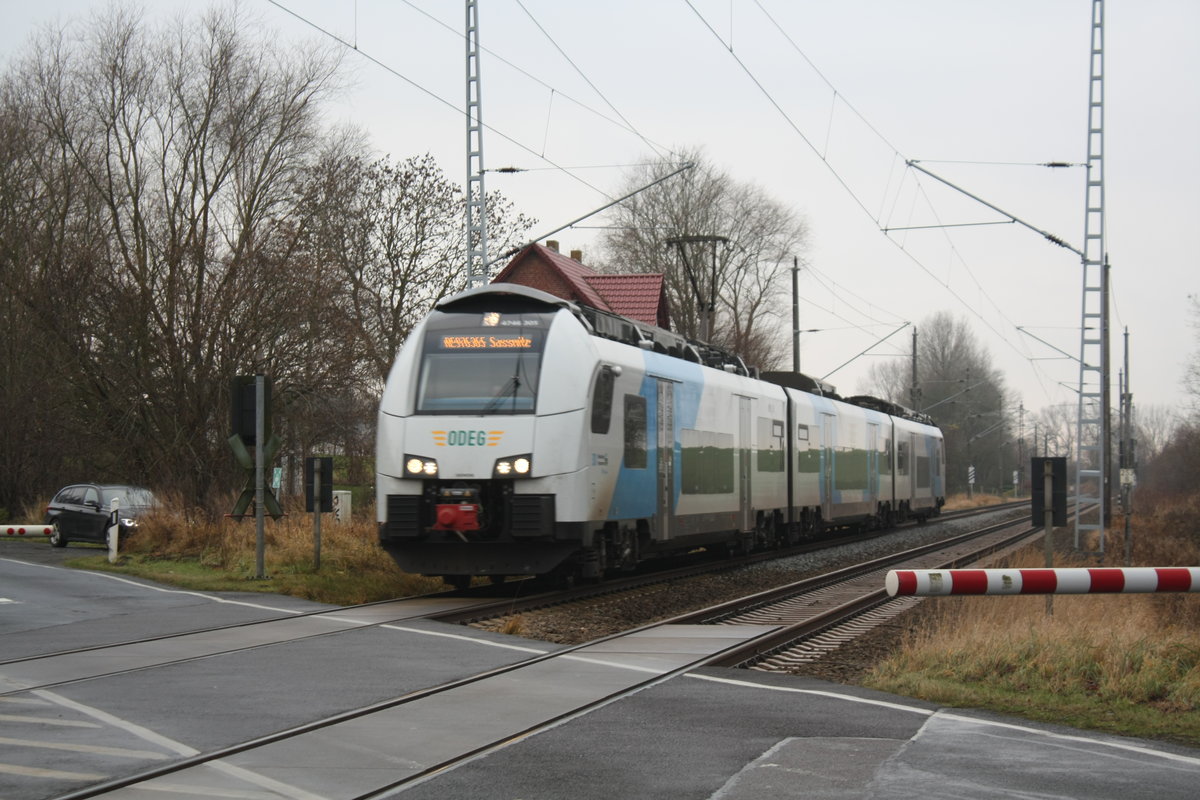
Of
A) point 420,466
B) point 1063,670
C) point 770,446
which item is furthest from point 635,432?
point 1063,670

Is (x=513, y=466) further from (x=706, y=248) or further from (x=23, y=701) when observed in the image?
(x=706, y=248)

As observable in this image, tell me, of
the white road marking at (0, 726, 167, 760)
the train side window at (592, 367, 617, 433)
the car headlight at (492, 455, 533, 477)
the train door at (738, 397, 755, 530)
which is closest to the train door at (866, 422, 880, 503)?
the train door at (738, 397, 755, 530)

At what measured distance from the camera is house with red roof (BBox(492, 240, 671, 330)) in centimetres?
4547

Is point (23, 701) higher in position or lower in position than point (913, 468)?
lower

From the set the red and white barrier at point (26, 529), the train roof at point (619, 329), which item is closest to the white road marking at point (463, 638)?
the train roof at point (619, 329)

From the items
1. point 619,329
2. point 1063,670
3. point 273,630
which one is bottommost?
point 273,630

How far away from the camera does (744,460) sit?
23.6 meters

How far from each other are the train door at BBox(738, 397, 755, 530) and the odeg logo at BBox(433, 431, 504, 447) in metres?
8.25

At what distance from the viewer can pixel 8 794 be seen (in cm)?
648

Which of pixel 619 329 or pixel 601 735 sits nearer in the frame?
pixel 601 735

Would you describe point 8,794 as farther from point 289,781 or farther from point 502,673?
point 502,673

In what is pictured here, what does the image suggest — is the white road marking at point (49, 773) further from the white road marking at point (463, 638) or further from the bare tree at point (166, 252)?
the bare tree at point (166, 252)

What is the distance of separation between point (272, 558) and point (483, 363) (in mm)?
5695

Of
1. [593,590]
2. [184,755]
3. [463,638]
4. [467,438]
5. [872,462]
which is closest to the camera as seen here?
[184,755]
